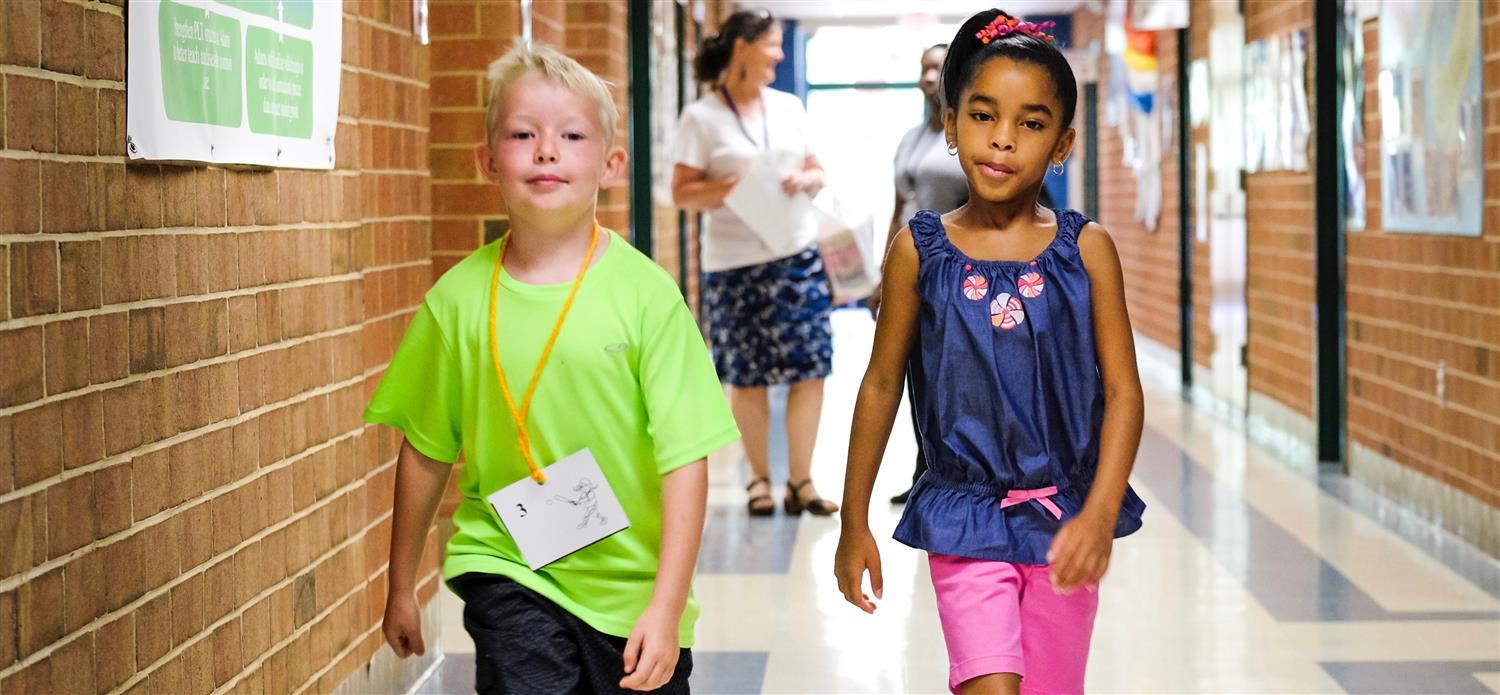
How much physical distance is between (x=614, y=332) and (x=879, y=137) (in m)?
16.7

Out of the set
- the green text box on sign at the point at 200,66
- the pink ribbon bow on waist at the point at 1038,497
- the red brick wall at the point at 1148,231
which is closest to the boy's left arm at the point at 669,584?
the pink ribbon bow on waist at the point at 1038,497

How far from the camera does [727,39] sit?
548cm

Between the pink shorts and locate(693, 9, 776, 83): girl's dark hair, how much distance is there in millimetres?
3293

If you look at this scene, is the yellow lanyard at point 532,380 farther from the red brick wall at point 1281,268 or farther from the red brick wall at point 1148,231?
the red brick wall at point 1148,231

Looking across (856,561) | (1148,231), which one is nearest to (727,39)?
(856,561)

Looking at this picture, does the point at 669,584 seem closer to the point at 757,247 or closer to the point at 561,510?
the point at 561,510

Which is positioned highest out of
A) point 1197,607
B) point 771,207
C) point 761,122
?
point 761,122

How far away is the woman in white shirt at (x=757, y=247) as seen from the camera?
18.2ft

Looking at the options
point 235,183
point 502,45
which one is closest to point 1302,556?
point 502,45

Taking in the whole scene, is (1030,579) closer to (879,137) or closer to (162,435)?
(162,435)

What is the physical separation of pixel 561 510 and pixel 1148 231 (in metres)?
10.1

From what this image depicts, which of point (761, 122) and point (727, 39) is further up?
point (727, 39)

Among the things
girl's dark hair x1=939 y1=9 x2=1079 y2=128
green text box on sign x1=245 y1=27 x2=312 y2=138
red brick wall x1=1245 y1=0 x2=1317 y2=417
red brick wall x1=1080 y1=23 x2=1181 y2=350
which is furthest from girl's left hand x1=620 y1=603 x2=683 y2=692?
red brick wall x1=1080 y1=23 x2=1181 y2=350

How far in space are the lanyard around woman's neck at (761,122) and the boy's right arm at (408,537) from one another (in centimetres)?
344
